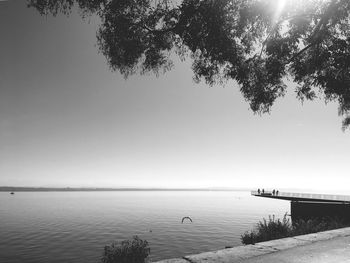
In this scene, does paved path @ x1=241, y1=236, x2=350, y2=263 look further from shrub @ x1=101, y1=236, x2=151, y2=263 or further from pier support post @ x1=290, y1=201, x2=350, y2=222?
pier support post @ x1=290, y1=201, x2=350, y2=222

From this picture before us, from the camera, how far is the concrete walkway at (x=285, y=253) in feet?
20.6

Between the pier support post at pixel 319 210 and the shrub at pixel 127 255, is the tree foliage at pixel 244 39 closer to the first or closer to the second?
the shrub at pixel 127 255

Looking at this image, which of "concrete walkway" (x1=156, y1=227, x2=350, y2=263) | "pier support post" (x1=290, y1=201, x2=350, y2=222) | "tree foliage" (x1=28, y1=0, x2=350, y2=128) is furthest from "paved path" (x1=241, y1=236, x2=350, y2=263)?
"pier support post" (x1=290, y1=201, x2=350, y2=222)

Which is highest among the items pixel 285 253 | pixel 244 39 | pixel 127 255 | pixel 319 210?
pixel 244 39

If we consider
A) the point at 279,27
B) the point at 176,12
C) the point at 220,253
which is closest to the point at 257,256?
the point at 220,253

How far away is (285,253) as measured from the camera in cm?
689

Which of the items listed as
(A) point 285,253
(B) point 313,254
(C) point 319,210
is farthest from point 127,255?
(C) point 319,210

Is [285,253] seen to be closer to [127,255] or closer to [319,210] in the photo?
[127,255]

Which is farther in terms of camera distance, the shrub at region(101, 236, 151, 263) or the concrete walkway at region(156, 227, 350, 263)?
the shrub at region(101, 236, 151, 263)

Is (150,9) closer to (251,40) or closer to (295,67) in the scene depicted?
(251,40)

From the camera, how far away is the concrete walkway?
6.27 meters

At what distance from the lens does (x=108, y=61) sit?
37.0ft

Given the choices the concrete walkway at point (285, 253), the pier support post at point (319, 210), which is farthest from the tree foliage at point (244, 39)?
the pier support post at point (319, 210)

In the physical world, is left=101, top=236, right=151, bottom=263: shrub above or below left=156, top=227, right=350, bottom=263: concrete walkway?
below
